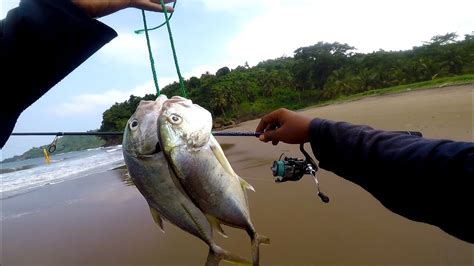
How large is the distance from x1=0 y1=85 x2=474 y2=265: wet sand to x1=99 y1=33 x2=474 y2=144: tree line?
88.3 ft

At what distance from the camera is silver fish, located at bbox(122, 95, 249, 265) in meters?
1.60

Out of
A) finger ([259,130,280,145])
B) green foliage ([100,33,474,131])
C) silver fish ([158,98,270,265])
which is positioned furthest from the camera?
green foliage ([100,33,474,131])

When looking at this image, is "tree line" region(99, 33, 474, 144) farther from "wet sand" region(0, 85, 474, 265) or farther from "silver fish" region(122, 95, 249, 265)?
"silver fish" region(122, 95, 249, 265)

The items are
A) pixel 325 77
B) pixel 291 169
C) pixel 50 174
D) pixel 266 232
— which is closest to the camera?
pixel 291 169

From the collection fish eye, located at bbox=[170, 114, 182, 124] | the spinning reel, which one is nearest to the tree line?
the spinning reel

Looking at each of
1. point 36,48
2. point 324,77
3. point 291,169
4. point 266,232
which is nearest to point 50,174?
point 266,232

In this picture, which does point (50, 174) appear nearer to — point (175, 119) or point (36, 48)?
point (175, 119)

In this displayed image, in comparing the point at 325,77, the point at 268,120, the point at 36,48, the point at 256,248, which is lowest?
the point at 256,248

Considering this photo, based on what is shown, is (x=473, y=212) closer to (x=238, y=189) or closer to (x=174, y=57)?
(x=238, y=189)

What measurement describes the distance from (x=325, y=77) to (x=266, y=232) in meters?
41.3

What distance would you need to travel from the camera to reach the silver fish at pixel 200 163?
1571 mm

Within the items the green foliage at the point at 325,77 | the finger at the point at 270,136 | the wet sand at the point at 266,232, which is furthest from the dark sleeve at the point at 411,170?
the green foliage at the point at 325,77

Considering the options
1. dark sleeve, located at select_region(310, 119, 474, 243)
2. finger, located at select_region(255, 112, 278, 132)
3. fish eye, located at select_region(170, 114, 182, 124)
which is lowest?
dark sleeve, located at select_region(310, 119, 474, 243)

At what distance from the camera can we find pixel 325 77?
142 ft
